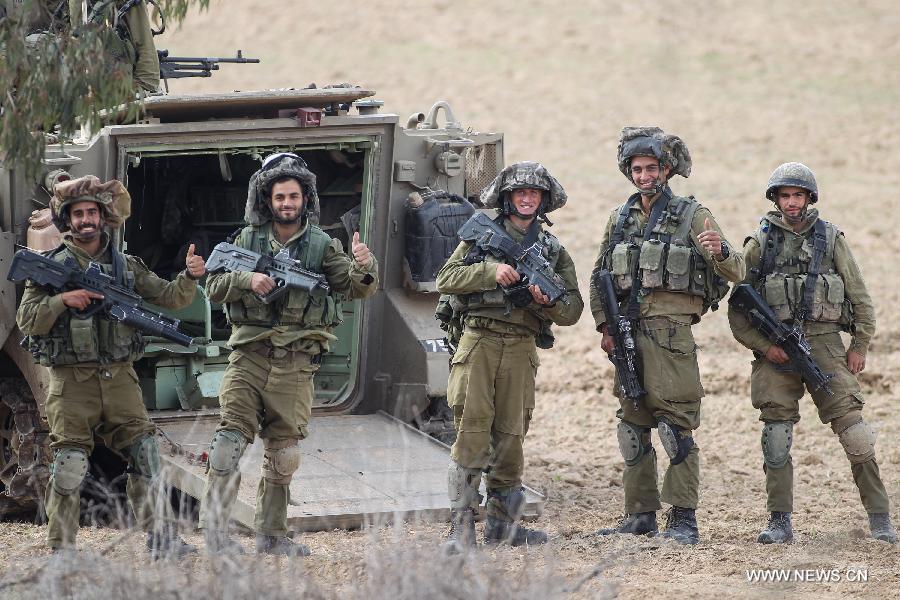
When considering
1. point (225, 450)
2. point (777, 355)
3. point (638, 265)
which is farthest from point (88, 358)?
point (777, 355)

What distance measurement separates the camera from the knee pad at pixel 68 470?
712 cm

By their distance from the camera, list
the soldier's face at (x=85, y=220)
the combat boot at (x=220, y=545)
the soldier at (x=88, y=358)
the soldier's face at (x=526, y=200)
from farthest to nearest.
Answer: the soldier's face at (x=526, y=200)
the soldier's face at (x=85, y=220)
the soldier at (x=88, y=358)
the combat boot at (x=220, y=545)

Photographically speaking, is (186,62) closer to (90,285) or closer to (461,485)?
(90,285)

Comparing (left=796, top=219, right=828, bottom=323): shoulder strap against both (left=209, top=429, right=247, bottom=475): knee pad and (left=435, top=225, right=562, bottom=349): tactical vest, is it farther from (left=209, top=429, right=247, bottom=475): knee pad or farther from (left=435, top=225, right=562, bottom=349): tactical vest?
(left=209, top=429, right=247, bottom=475): knee pad

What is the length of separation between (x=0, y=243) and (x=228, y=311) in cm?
141

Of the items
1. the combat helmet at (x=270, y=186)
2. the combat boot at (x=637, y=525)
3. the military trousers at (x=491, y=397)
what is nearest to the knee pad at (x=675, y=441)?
the combat boot at (x=637, y=525)

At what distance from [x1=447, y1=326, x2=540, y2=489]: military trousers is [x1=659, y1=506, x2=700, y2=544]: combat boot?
32.4 inches

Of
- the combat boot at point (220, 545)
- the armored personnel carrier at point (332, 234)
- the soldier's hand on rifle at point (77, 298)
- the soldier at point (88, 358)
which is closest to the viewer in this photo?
the combat boot at point (220, 545)

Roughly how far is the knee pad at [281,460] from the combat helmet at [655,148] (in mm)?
2049

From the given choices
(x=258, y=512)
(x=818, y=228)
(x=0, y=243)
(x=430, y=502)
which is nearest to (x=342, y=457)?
(x=430, y=502)

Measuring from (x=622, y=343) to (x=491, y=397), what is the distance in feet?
2.28

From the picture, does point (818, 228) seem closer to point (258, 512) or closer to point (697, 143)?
point (258, 512)

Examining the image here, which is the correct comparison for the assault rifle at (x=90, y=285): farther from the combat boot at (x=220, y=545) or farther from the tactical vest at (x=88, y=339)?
the combat boot at (x=220, y=545)

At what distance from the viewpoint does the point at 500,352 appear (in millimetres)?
7566
